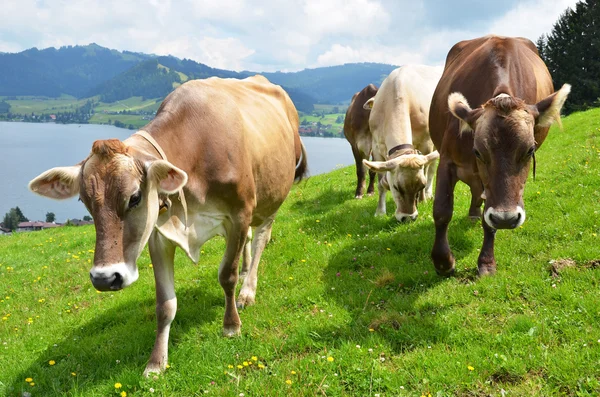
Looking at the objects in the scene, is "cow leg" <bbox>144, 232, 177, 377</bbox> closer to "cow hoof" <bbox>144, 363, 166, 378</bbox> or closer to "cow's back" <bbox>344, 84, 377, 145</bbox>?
"cow hoof" <bbox>144, 363, 166, 378</bbox>

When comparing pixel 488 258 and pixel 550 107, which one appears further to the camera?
pixel 488 258

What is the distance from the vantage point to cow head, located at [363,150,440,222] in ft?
26.9

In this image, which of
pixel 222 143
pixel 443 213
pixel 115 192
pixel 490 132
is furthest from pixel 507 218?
pixel 115 192

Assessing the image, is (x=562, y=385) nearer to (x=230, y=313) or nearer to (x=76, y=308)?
(x=230, y=313)

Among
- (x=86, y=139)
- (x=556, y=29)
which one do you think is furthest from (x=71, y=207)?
(x=556, y=29)

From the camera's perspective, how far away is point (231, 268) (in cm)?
520

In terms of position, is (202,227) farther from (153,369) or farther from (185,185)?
(153,369)

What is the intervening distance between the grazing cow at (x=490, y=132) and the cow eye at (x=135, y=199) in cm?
344

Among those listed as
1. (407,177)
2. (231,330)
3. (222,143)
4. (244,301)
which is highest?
(222,143)

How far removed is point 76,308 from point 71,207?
16929 centimetres

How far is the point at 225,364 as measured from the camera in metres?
4.58

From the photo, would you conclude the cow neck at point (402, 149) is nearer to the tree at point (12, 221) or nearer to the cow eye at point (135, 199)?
the cow eye at point (135, 199)

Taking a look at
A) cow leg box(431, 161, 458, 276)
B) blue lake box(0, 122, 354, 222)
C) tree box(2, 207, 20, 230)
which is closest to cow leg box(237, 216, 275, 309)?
cow leg box(431, 161, 458, 276)

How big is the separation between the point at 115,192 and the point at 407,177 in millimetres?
6013
